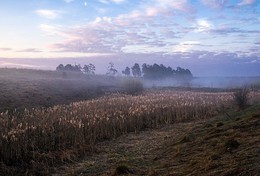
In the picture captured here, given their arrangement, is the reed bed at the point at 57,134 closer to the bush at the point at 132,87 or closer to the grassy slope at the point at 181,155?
the grassy slope at the point at 181,155

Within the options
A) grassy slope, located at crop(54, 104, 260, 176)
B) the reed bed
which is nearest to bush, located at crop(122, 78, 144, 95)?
the reed bed

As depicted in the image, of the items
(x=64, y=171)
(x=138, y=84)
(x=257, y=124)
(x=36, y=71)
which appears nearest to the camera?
(x=64, y=171)

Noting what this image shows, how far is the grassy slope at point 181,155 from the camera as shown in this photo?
38.8 feet

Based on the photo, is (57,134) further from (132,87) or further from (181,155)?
(132,87)

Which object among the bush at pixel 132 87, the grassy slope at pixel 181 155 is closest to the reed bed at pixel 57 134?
the grassy slope at pixel 181 155

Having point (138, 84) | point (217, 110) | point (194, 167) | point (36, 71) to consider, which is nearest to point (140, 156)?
point (194, 167)

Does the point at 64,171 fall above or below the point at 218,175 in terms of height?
below

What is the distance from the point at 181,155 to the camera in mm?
15836

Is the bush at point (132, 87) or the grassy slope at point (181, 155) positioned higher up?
the bush at point (132, 87)

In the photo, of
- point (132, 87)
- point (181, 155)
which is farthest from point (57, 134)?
point (132, 87)

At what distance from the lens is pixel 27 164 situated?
53.0ft

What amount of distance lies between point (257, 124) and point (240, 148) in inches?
215

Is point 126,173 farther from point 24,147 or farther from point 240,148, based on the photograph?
point 24,147

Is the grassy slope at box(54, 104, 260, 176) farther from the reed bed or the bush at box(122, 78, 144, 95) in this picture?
the bush at box(122, 78, 144, 95)
